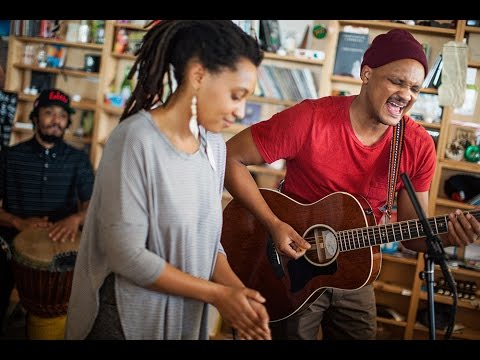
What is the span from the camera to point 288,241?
187 cm

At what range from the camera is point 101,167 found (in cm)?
117

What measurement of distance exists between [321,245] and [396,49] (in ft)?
2.35

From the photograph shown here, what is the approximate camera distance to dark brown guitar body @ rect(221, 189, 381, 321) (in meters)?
1.82

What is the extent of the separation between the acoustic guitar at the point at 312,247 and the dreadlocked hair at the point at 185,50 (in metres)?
0.78

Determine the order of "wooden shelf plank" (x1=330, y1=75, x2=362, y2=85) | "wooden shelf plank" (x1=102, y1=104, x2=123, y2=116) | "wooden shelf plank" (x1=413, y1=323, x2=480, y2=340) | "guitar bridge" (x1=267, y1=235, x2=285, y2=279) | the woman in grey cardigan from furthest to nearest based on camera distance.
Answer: "wooden shelf plank" (x1=102, y1=104, x2=123, y2=116) → "wooden shelf plank" (x1=330, y1=75, x2=362, y2=85) → "wooden shelf plank" (x1=413, y1=323, x2=480, y2=340) → "guitar bridge" (x1=267, y1=235, x2=285, y2=279) → the woman in grey cardigan

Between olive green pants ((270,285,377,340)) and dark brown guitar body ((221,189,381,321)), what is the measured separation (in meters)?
0.04

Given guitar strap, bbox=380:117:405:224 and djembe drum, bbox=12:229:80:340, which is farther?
djembe drum, bbox=12:229:80:340

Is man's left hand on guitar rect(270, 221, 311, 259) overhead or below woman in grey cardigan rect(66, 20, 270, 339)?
below

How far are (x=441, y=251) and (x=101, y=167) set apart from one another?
0.84 m

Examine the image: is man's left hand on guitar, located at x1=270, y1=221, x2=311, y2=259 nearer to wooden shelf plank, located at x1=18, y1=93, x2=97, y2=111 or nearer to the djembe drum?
the djembe drum

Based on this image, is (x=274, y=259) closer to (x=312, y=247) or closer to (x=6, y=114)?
(x=312, y=247)

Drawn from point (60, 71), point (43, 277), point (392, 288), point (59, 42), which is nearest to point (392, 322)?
point (392, 288)

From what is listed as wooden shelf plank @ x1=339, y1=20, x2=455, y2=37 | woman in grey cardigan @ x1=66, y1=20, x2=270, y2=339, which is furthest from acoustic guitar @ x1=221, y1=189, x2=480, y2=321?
wooden shelf plank @ x1=339, y1=20, x2=455, y2=37

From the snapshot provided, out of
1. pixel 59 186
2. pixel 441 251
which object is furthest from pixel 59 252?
pixel 441 251
